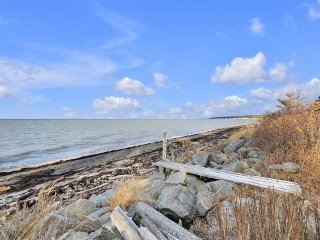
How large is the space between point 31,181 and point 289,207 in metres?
18.1

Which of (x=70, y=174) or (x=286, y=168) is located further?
(x=70, y=174)

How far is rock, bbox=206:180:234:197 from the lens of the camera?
922 centimetres

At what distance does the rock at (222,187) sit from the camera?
30.2 ft

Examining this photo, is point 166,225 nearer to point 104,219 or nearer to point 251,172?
point 104,219

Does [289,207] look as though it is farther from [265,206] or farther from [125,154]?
[125,154]

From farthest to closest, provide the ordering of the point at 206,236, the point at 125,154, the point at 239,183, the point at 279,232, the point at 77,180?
the point at 125,154
the point at 77,180
the point at 239,183
the point at 206,236
the point at 279,232

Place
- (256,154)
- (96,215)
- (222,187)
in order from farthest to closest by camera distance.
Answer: (256,154), (222,187), (96,215)

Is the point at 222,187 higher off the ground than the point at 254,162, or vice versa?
the point at 254,162

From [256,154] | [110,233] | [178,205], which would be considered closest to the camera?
[110,233]

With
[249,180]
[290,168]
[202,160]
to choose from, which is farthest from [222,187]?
[202,160]

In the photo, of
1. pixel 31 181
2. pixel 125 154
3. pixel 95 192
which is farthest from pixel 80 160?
pixel 95 192

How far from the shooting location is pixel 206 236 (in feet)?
20.5

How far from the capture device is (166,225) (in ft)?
20.1

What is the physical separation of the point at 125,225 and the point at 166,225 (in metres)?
0.71
